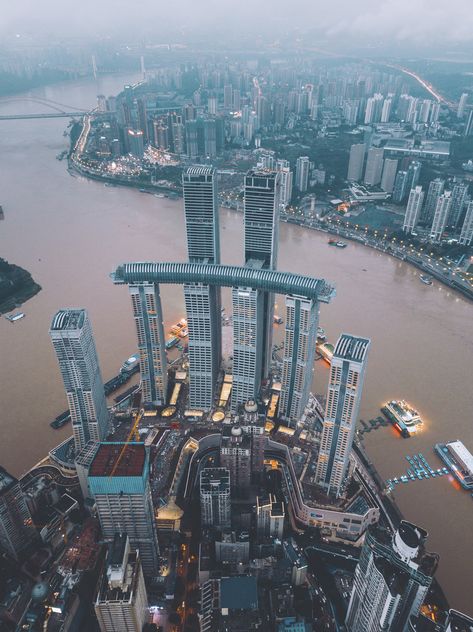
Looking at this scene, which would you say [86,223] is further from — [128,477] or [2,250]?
[128,477]

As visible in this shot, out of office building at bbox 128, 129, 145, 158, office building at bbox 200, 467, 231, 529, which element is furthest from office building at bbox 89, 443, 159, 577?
office building at bbox 128, 129, 145, 158

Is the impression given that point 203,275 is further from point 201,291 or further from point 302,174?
point 302,174

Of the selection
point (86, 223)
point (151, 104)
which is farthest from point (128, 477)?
point (151, 104)

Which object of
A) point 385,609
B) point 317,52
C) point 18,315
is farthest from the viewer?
point 317,52

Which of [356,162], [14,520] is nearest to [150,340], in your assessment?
[14,520]

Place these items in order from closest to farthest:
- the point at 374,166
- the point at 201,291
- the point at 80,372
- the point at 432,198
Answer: the point at 80,372 → the point at 201,291 → the point at 432,198 → the point at 374,166

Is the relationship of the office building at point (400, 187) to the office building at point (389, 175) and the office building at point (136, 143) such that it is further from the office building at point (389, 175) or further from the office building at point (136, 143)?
the office building at point (136, 143)
